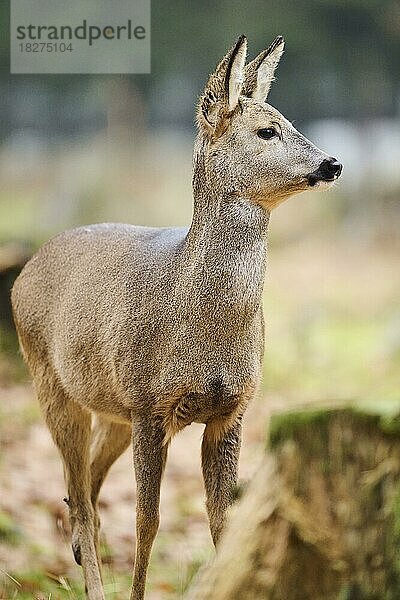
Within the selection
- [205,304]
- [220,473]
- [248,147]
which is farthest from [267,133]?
[220,473]

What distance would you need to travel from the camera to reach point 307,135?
10.1 metres

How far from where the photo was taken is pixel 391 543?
2703 mm

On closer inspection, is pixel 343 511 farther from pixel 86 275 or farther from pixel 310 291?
pixel 310 291

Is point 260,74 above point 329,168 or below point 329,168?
above

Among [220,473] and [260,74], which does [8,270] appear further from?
[260,74]

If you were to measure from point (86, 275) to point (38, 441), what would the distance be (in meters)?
3.17

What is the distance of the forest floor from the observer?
5.34m

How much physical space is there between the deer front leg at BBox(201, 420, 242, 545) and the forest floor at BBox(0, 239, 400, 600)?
0.21 m

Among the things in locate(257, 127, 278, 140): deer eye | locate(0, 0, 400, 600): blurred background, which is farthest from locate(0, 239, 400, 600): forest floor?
locate(257, 127, 278, 140): deer eye

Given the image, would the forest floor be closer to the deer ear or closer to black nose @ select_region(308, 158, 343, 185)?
black nose @ select_region(308, 158, 343, 185)

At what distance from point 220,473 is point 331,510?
1.41 meters

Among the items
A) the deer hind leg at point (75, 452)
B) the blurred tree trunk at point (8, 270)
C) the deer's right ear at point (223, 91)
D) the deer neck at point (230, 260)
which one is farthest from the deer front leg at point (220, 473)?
the blurred tree trunk at point (8, 270)

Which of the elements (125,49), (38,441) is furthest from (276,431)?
(125,49)

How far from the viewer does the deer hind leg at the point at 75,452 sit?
464 centimetres
